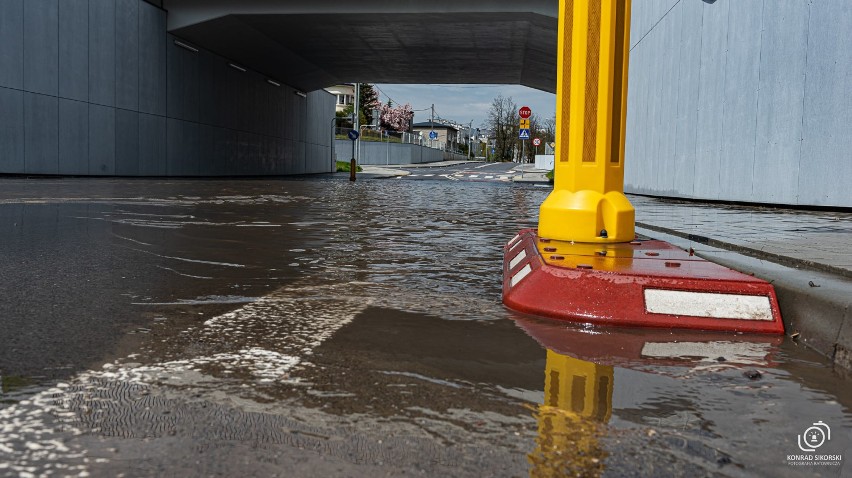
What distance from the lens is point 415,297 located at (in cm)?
448

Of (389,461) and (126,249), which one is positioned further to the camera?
(126,249)

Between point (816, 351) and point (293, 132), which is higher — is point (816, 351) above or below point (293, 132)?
below

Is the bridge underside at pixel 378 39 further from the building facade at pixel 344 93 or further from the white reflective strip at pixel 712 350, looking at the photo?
the building facade at pixel 344 93

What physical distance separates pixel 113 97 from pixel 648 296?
84.6 ft

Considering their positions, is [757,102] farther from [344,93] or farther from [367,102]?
[344,93]

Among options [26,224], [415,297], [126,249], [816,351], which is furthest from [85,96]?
[816,351]

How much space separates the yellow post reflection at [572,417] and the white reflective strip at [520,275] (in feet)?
4.06

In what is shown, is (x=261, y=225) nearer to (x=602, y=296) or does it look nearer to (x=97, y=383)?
(x=602, y=296)

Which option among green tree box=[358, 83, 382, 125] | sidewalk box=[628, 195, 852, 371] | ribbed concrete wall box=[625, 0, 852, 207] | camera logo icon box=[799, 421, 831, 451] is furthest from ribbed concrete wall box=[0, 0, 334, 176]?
green tree box=[358, 83, 382, 125]

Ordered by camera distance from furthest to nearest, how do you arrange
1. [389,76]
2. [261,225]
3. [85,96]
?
[389,76], [85,96], [261,225]

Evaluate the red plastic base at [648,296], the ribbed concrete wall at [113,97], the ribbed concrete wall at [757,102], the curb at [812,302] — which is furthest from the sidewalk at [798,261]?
the ribbed concrete wall at [113,97]

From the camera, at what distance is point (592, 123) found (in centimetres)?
550

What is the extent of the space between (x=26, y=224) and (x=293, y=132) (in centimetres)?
3830

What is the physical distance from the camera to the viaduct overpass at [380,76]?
1366 cm
